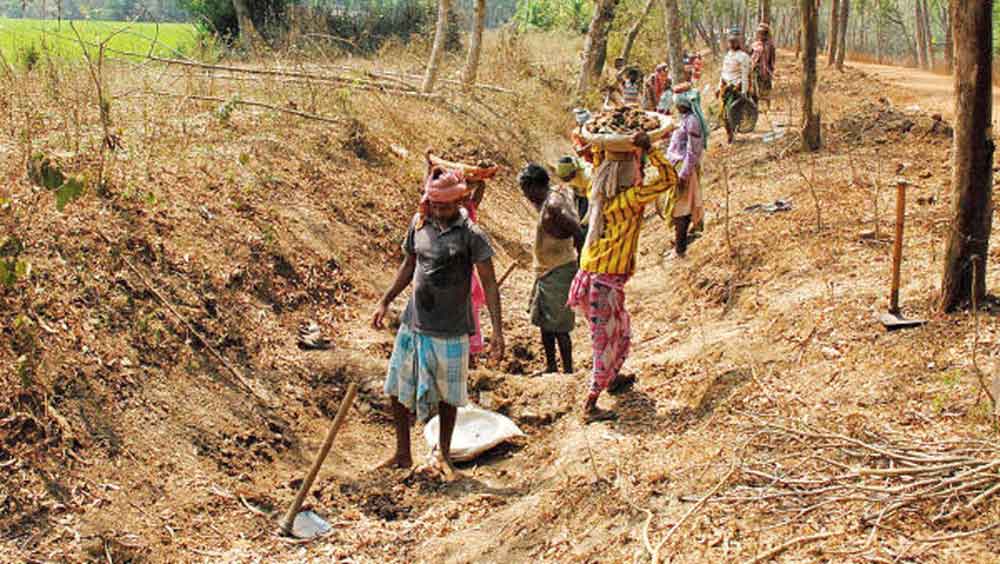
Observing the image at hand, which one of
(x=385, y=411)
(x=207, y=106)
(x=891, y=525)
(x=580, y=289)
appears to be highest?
(x=207, y=106)

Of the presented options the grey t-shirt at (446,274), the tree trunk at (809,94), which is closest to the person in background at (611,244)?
the grey t-shirt at (446,274)

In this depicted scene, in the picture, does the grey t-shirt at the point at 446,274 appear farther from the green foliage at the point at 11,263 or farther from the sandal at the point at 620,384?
the green foliage at the point at 11,263

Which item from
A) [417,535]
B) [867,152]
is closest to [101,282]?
[417,535]

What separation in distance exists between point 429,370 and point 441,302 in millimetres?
373

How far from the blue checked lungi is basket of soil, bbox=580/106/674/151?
1318mm

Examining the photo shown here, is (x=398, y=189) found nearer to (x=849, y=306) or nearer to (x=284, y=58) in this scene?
(x=284, y=58)

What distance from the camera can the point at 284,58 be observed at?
1316 centimetres

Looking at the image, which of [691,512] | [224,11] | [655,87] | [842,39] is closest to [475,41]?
[655,87]

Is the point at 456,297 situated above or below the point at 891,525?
above

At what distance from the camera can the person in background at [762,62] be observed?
51.3ft

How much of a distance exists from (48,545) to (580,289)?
299 centimetres

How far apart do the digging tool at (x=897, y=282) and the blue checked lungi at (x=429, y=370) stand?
243cm

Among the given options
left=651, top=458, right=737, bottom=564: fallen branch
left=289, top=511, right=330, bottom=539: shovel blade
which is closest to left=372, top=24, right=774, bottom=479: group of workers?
left=289, top=511, right=330, bottom=539: shovel blade

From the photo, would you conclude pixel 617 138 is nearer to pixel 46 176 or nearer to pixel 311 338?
pixel 311 338
